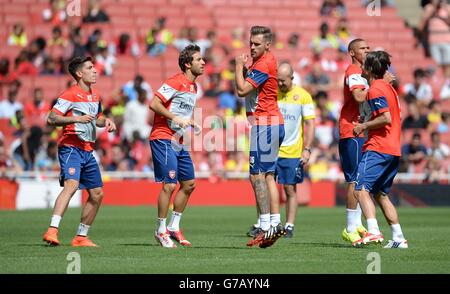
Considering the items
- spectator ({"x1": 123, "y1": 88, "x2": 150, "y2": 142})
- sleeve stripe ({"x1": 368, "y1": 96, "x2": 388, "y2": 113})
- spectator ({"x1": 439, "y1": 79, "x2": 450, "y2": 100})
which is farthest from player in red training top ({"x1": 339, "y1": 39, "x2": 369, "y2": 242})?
spectator ({"x1": 439, "y1": 79, "x2": 450, "y2": 100})

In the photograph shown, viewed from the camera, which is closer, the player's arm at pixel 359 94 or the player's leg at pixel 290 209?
the player's arm at pixel 359 94

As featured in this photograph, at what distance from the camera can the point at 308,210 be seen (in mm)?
24594

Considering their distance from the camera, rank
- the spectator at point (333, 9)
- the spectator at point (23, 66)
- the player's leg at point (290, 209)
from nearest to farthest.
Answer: the player's leg at point (290, 209) < the spectator at point (23, 66) < the spectator at point (333, 9)

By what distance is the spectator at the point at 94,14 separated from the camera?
3206 cm

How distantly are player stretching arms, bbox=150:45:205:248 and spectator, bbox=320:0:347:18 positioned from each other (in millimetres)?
21580

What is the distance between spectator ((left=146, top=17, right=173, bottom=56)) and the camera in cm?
3189

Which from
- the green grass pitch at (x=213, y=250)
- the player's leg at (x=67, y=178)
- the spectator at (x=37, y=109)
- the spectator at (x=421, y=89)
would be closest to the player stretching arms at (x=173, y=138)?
the green grass pitch at (x=213, y=250)

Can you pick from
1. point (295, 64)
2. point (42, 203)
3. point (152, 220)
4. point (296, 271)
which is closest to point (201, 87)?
point (295, 64)

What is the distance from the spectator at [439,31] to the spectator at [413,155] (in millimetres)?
6458

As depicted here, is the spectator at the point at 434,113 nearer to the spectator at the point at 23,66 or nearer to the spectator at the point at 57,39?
the spectator at the point at 57,39

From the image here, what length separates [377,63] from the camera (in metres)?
13.0

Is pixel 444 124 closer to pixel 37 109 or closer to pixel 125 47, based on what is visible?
pixel 125 47

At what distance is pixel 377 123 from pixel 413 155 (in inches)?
604
